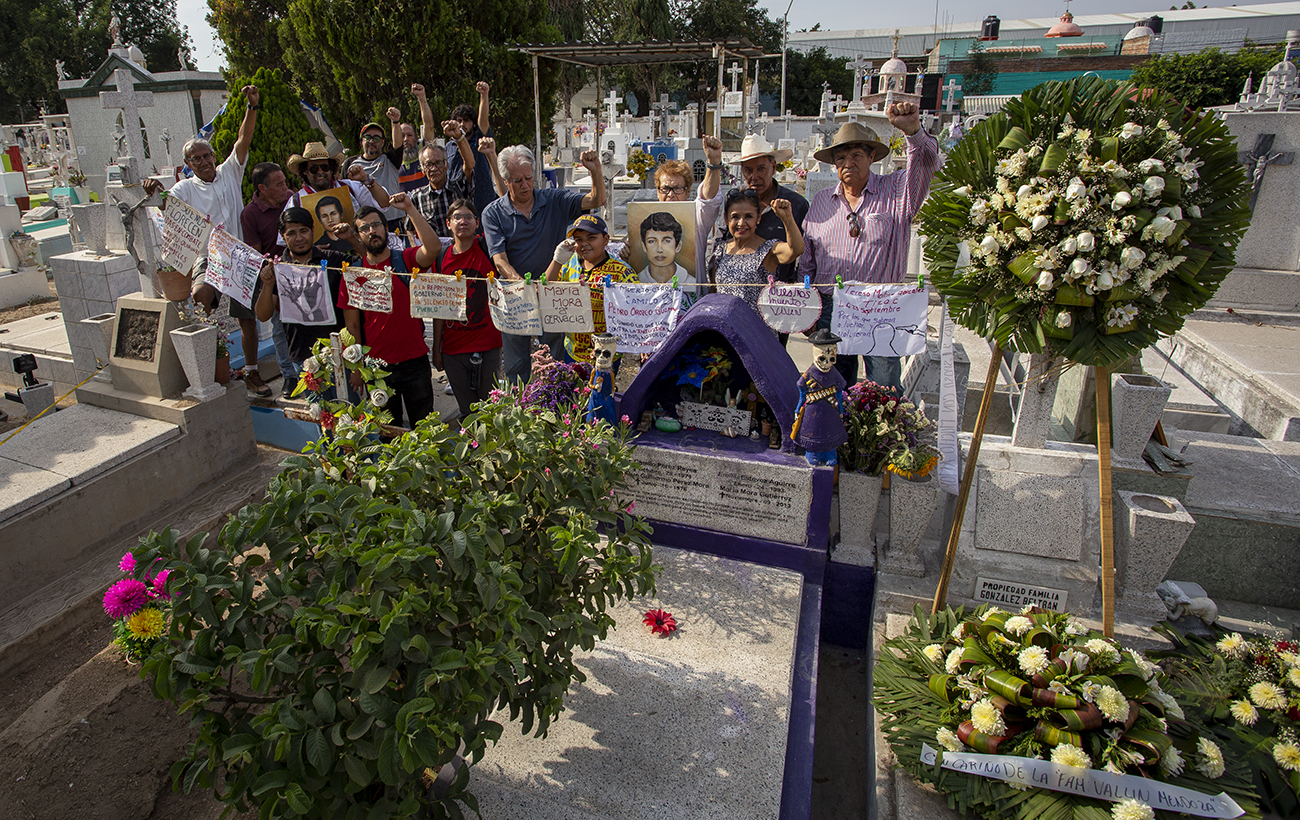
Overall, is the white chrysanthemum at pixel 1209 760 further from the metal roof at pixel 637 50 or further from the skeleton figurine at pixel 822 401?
the metal roof at pixel 637 50

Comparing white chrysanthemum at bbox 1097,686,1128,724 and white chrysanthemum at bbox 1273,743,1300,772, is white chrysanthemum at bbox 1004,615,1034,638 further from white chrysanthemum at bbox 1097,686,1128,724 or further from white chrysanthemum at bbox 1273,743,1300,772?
white chrysanthemum at bbox 1273,743,1300,772

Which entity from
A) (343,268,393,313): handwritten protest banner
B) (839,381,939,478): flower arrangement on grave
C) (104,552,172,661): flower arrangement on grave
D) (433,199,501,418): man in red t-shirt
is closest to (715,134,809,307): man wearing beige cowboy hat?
(839,381,939,478): flower arrangement on grave

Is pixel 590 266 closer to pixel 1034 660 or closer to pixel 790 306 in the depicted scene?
pixel 790 306

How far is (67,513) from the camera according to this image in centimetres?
450

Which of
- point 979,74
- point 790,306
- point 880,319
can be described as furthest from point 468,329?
point 979,74

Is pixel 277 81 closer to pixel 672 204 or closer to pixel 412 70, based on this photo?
pixel 412 70

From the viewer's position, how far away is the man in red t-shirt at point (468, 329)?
5109mm

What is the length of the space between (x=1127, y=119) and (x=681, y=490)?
270cm

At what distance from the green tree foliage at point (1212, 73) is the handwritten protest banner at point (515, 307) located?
89.9 ft

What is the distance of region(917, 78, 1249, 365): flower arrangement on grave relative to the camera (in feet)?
8.58

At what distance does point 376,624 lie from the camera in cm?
206

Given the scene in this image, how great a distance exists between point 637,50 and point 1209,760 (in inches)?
445

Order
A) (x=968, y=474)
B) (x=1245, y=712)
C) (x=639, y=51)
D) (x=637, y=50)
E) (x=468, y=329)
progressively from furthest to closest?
(x=639, y=51) → (x=637, y=50) → (x=468, y=329) → (x=968, y=474) → (x=1245, y=712)

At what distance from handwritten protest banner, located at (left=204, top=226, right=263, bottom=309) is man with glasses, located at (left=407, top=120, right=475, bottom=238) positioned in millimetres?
1345
